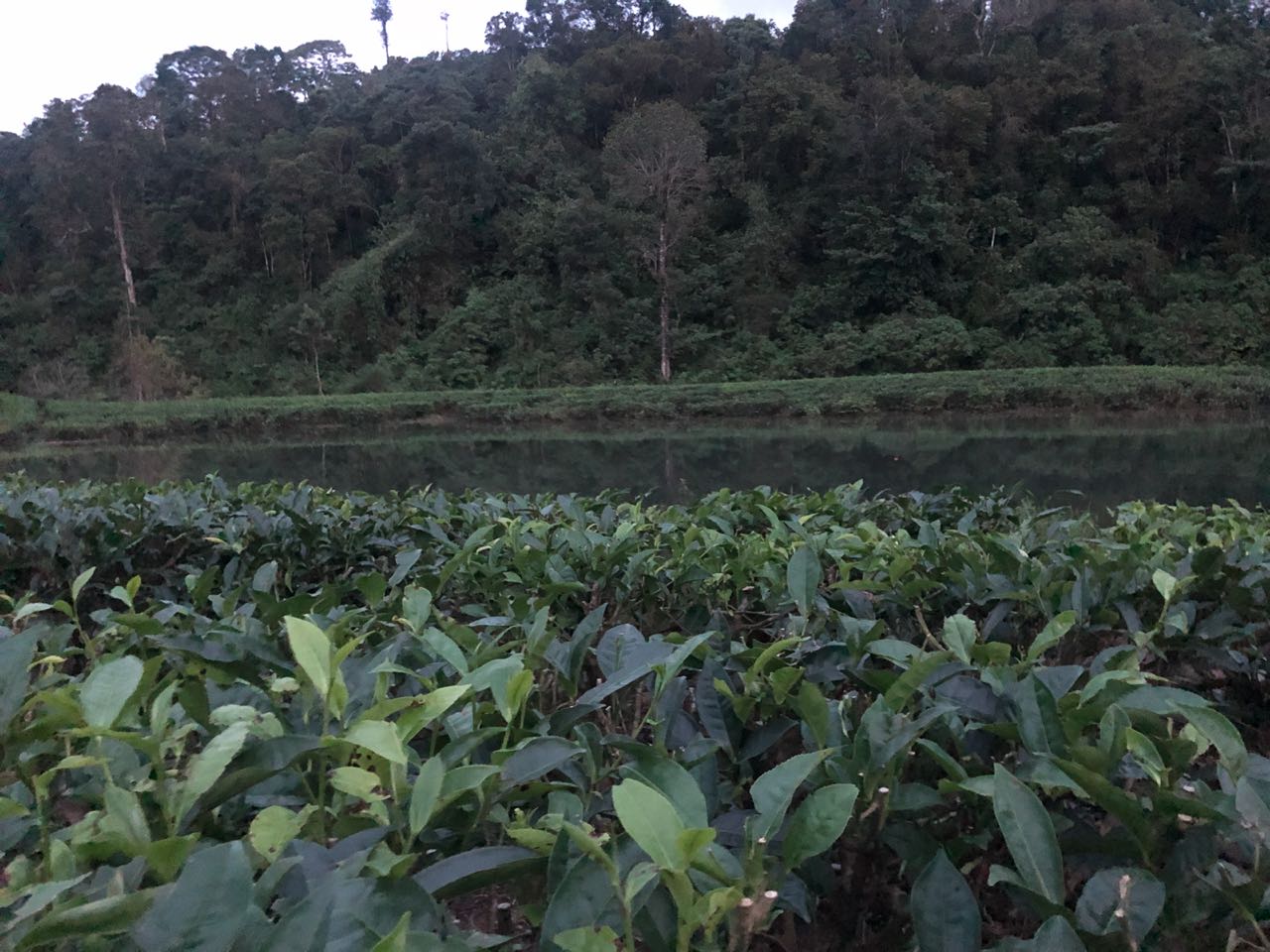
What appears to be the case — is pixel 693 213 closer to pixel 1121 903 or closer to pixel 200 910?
pixel 1121 903

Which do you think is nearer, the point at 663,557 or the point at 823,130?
the point at 663,557

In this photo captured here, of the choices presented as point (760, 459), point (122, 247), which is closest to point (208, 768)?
point (760, 459)

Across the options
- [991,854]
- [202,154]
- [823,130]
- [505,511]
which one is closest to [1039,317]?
[823,130]

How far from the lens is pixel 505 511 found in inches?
102

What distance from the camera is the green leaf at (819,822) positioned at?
55cm

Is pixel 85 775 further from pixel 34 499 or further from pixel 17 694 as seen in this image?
pixel 34 499

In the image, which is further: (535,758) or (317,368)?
(317,368)

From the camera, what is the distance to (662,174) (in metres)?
19.7

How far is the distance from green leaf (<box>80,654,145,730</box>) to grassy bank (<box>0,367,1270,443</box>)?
15.0 metres

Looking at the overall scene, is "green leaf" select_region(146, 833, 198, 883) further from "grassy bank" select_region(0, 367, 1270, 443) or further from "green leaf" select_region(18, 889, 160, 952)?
"grassy bank" select_region(0, 367, 1270, 443)

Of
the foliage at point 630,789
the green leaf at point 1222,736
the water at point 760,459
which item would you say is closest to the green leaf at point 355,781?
the foliage at point 630,789

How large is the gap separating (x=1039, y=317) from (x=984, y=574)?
18853 millimetres

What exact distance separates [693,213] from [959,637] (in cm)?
2019

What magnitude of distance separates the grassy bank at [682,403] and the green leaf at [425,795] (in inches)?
591
